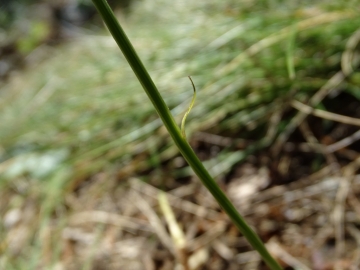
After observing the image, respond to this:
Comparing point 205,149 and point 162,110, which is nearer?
point 162,110

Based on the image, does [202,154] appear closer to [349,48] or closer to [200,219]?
[200,219]

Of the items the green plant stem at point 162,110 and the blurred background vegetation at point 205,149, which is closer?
the green plant stem at point 162,110

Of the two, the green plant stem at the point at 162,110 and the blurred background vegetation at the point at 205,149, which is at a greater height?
the green plant stem at the point at 162,110

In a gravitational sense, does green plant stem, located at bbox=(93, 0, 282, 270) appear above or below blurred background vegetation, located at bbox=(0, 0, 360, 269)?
above

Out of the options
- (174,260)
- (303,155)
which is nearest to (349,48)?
(303,155)
